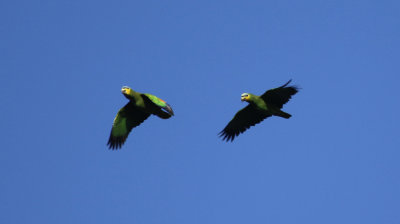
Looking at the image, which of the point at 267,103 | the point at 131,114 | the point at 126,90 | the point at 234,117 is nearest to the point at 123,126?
the point at 131,114

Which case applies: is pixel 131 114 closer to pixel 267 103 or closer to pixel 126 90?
pixel 126 90

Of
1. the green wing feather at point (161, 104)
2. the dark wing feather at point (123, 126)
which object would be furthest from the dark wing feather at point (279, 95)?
the dark wing feather at point (123, 126)

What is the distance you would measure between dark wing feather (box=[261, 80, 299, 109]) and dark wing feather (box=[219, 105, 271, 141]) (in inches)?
24.1

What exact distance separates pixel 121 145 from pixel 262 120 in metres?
5.61

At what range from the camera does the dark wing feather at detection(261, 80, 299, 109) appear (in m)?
24.2

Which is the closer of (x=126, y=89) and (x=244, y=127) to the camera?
(x=126, y=89)

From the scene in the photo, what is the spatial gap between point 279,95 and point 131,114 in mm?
5792

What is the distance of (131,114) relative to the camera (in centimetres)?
2573

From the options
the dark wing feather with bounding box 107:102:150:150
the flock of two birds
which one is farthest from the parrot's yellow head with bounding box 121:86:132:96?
the dark wing feather with bounding box 107:102:150:150

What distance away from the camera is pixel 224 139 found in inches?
1064

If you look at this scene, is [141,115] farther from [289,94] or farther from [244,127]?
[289,94]

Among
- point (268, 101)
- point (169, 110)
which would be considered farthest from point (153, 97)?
point (268, 101)

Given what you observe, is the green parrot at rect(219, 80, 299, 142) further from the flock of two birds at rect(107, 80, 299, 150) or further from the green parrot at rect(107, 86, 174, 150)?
the green parrot at rect(107, 86, 174, 150)

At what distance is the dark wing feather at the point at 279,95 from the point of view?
24.2 metres
